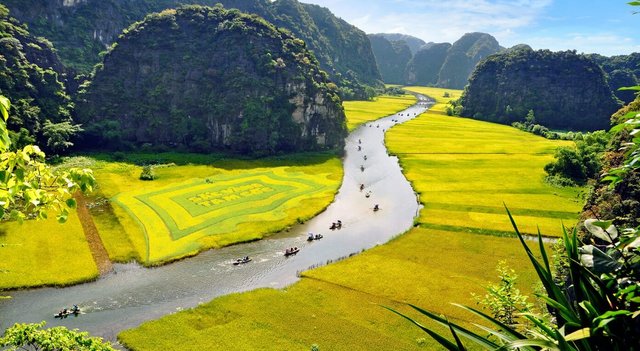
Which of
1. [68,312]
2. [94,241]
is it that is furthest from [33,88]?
[68,312]

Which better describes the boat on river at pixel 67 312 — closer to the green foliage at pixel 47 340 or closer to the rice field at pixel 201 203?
the rice field at pixel 201 203

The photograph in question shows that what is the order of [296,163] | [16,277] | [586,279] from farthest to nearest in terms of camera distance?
[296,163] → [16,277] → [586,279]

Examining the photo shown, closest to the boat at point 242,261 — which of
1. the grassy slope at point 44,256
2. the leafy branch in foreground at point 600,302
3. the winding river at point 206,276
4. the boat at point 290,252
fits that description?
the winding river at point 206,276

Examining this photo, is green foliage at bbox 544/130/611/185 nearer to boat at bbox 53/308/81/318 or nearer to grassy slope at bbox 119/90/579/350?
grassy slope at bbox 119/90/579/350

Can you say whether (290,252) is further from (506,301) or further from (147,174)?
(147,174)

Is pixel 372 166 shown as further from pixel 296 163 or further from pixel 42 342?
pixel 42 342

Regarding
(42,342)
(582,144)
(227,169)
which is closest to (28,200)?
(42,342)
